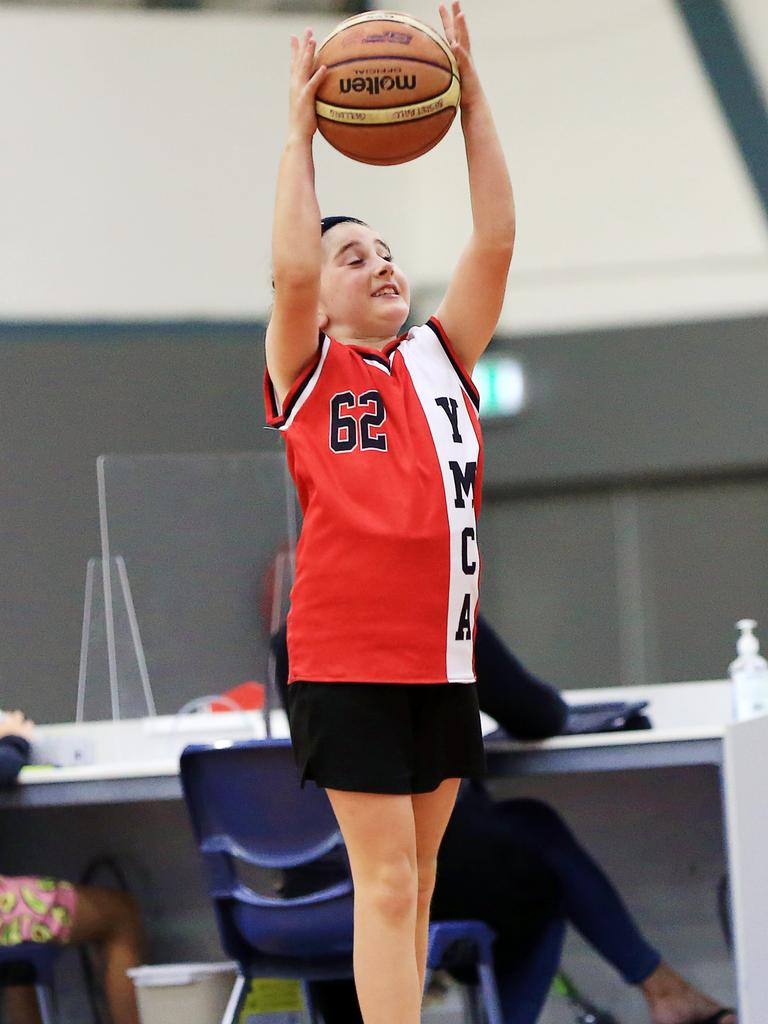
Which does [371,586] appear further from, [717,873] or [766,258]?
[766,258]

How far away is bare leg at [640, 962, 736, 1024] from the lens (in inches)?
Answer: 118

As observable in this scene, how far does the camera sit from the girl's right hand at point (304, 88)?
1.67 metres

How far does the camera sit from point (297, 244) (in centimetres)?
162

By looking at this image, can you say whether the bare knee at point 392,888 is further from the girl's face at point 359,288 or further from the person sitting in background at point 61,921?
the person sitting in background at point 61,921

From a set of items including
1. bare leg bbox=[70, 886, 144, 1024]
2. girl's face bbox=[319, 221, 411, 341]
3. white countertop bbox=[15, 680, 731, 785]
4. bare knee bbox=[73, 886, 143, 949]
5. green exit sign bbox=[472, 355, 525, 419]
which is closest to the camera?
girl's face bbox=[319, 221, 411, 341]

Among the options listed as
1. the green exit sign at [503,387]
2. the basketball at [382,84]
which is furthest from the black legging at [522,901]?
the green exit sign at [503,387]

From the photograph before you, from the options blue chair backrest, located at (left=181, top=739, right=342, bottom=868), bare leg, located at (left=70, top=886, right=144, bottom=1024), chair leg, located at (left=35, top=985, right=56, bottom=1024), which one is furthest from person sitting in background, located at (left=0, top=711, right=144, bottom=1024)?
blue chair backrest, located at (left=181, top=739, right=342, bottom=868)

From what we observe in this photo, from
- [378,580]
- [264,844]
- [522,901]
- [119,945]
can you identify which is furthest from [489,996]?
[378,580]

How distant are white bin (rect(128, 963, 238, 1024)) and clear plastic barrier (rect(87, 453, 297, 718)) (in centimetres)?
87

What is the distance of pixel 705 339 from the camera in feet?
19.0

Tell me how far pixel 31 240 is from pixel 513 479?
94.6 inches

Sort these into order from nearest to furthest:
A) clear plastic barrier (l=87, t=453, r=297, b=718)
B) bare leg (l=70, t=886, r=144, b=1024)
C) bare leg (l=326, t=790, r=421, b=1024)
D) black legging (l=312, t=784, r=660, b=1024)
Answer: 1. bare leg (l=326, t=790, r=421, b=1024)
2. black legging (l=312, t=784, r=660, b=1024)
3. bare leg (l=70, t=886, r=144, b=1024)
4. clear plastic barrier (l=87, t=453, r=297, b=718)

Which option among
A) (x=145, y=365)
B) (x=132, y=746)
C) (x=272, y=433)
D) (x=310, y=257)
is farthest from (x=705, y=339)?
(x=310, y=257)

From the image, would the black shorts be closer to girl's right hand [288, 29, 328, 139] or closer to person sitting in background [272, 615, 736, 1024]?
girl's right hand [288, 29, 328, 139]
